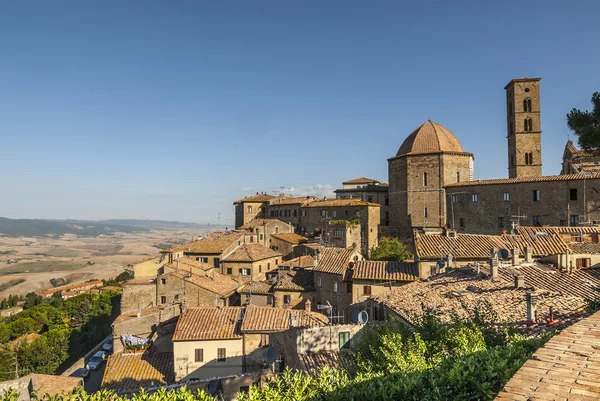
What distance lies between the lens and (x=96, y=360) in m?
32.1

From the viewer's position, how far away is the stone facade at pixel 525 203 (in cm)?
3725

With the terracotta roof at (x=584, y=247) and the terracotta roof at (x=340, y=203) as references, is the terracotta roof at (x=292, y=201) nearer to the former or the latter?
the terracotta roof at (x=340, y=203)

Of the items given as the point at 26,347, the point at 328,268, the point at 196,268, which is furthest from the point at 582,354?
the point at 26,347

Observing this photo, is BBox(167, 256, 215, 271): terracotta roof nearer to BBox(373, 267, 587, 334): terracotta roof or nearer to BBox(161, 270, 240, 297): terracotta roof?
BBox(161, 270, 240, 297): terracotta roof

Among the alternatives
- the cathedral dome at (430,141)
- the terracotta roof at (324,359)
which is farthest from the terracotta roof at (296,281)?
the cathedral dome at (430,141)

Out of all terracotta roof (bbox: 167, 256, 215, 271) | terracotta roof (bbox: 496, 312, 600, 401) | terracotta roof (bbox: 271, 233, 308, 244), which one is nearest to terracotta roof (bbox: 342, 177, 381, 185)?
terracotta roof (bbox: 271, 233, 308, 244)

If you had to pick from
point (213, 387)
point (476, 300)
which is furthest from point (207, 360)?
point (476, 300)

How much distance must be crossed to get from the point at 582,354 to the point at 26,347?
4373cm

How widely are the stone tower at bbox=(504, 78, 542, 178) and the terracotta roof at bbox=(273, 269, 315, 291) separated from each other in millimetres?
37251

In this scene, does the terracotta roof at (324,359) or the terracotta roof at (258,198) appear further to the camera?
the terracotta roof at (258,198)

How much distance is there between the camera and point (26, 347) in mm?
35906

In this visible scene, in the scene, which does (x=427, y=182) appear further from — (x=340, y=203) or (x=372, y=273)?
(x=372, y=273)

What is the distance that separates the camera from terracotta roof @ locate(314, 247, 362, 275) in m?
28.4

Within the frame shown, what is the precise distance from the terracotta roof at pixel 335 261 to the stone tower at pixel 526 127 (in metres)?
35.6
